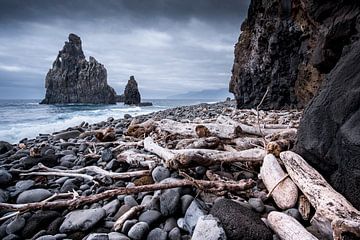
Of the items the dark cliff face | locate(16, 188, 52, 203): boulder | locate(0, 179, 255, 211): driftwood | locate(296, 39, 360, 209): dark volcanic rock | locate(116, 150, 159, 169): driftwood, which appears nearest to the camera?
A: locate(296, 39, 360, 209): dark volcanic rock

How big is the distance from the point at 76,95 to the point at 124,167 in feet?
261

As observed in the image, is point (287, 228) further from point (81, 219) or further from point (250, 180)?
point (81, 219)

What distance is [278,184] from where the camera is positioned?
3.11 meters

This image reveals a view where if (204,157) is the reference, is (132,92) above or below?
above

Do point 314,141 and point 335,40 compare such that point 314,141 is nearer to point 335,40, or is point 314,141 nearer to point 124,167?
point 124,167

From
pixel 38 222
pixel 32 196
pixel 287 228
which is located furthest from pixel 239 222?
pixel 32 196

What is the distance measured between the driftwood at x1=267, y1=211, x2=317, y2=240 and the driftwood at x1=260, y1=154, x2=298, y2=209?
14.2 inches

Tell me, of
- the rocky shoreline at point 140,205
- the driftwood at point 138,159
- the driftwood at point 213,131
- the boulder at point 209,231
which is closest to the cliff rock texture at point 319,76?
the rocky shoreline at point 140,205

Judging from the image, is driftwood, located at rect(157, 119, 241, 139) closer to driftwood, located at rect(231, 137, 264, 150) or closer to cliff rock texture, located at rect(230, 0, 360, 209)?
driftwood, located at rect(231, 137, 264, 150)

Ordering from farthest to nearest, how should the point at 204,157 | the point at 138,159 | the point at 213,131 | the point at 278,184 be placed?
the point at 213,131 < the point at 138,159 < the point at 204,157 < the point at 278,184

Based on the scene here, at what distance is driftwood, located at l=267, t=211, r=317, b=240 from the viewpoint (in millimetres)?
2277

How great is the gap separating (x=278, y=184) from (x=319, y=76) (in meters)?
10.2

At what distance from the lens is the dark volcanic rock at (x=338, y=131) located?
2535 millimetres

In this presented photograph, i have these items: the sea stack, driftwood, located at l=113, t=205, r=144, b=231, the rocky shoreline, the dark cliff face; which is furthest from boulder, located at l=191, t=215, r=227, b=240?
the sea stack
